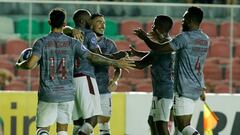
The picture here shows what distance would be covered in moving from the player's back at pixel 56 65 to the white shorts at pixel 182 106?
140 centimetres

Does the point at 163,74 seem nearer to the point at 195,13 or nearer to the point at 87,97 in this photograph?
the point at 87,97

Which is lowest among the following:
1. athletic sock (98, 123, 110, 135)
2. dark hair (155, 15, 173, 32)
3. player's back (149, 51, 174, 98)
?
athletic sock (98, 123, 110, 135)

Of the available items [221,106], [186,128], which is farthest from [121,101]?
[186,128]

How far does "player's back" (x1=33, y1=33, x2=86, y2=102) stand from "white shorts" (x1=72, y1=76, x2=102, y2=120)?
0.78m

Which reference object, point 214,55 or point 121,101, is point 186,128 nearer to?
point 121,101

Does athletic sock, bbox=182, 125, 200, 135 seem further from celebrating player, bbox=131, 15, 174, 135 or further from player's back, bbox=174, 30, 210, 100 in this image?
celebrating player, bbox=131, 15, 174, 135

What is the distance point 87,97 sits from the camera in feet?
45.6

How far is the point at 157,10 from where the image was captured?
18859mm

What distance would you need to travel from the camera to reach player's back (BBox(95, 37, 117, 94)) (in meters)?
14.7

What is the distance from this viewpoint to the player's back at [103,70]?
14664mm

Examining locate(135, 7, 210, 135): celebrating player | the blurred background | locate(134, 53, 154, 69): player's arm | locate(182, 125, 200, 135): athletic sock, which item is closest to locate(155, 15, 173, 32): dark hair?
locate(134, 53, 154, 69): player's arm

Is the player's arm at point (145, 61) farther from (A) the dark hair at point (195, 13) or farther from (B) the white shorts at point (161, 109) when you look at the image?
(A) the dark hair at point (195, 13)

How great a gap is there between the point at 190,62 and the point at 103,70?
1.65 meters

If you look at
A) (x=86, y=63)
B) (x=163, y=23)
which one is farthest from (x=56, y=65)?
(x=163, y=23)
